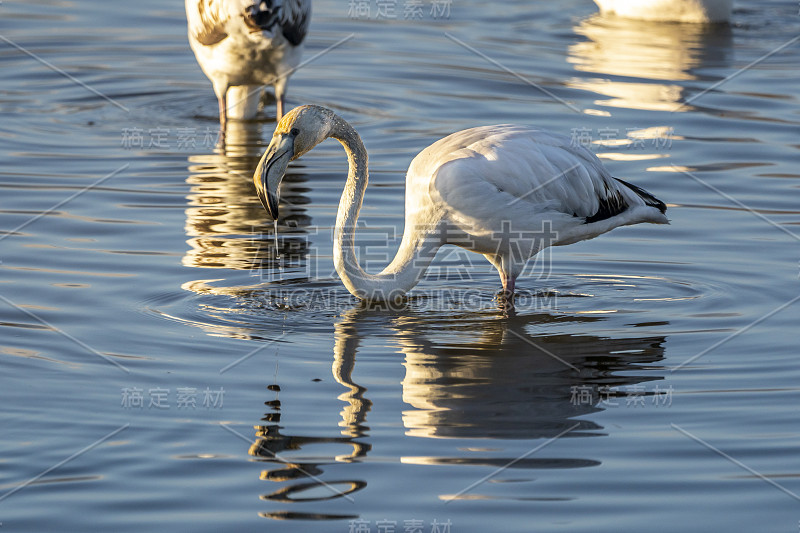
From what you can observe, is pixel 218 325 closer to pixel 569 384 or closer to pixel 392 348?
pixel 392 348

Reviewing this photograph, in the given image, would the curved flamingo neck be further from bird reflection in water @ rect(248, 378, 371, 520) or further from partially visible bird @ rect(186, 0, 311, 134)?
partially visible bird @ rect(186, 0, 311, 134)

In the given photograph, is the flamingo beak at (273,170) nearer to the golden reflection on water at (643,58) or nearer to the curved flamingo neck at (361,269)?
the curved flamingo neck at (361,269)

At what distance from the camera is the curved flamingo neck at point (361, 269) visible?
6.82 metres

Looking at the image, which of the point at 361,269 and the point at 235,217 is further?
the point at 235,217

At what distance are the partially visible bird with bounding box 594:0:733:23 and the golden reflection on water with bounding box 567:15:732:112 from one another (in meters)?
0.09

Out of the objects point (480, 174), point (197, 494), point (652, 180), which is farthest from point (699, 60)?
point (197, 494)

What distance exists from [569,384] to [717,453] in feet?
3.13

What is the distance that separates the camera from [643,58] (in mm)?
13102

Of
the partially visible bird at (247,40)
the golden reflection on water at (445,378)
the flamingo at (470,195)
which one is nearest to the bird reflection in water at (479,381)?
the golden reflection on water at (445,378)

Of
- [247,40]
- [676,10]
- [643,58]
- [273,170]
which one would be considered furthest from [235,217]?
[676,10]

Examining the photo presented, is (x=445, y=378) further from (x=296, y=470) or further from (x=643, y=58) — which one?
(x=643, y=58)

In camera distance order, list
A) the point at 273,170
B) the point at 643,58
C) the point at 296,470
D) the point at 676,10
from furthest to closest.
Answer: the point at 676,10, the point at 643,58, the point at 273,170, the point at 296,470

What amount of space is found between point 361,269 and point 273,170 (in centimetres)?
78

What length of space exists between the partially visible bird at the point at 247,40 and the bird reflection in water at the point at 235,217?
0.69 meters
